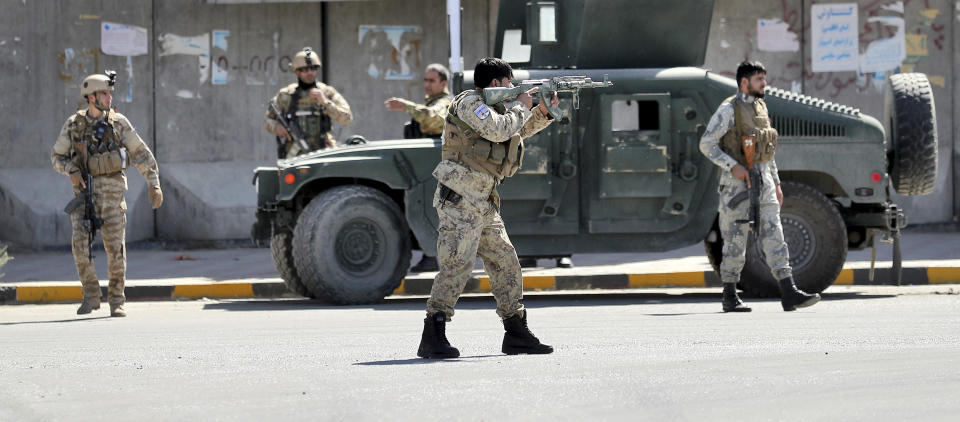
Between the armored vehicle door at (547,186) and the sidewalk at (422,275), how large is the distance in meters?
1.34

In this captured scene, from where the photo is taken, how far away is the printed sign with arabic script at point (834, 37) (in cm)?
1634

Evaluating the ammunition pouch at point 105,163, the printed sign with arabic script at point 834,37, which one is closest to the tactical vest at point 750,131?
the ammunition pouch at point 105,163

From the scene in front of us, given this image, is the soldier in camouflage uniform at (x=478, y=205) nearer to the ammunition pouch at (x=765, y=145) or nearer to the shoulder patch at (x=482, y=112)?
the shoulder patch at (x=482, y=112)

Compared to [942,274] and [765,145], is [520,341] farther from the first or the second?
[942,274]

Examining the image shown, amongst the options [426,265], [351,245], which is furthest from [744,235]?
[426,265]

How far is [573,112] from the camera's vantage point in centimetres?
1091

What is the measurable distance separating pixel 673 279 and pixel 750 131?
107 inches

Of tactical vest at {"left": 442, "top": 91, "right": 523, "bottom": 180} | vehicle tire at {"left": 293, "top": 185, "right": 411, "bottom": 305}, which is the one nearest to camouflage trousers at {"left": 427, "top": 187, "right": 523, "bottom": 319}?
tactical vest at {"left": 442, "top": 91, "right": 523, "bottom": 180}

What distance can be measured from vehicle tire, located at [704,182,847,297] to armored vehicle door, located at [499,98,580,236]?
130cm

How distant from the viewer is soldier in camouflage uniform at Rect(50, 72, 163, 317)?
10.3m

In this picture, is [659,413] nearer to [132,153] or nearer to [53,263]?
[132,153]

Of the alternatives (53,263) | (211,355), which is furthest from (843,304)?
(53,263)

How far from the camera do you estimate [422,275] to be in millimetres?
12656

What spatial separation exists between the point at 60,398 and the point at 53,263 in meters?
8.63
